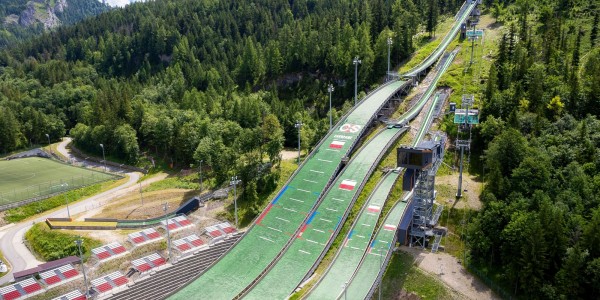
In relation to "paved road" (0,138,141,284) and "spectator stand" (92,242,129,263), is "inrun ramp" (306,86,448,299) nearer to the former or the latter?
"spectator stand" (92,242,129,263)

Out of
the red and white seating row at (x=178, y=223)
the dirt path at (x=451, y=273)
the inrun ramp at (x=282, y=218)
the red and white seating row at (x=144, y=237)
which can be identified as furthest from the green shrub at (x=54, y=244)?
the dirt path at (x=451, y=273)

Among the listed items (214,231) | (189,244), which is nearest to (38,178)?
(189,244)

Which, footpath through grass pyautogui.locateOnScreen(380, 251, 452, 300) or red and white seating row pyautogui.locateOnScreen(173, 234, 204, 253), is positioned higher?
red and white seating row pyautogui.locateOnScreen(173, 234, 204, 253)

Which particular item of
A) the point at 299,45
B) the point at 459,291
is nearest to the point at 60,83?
the point at 299,45

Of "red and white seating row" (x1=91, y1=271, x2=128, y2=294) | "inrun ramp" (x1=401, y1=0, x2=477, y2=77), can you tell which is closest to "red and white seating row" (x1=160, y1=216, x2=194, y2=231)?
"red and white seating row" (x1=91, y1=271, x2=128, y2=294)

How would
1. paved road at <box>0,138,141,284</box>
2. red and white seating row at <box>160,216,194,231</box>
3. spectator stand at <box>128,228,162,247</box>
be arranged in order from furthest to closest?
red and white seating row at <box>160,216,194,231</box> < spectator stand at <box>128,228,162,247</box> < paved road at <box>0,138,141,284</box>

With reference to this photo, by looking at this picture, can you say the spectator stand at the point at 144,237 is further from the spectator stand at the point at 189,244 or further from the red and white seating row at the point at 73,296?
the red and white seating row at the point at 73,296
